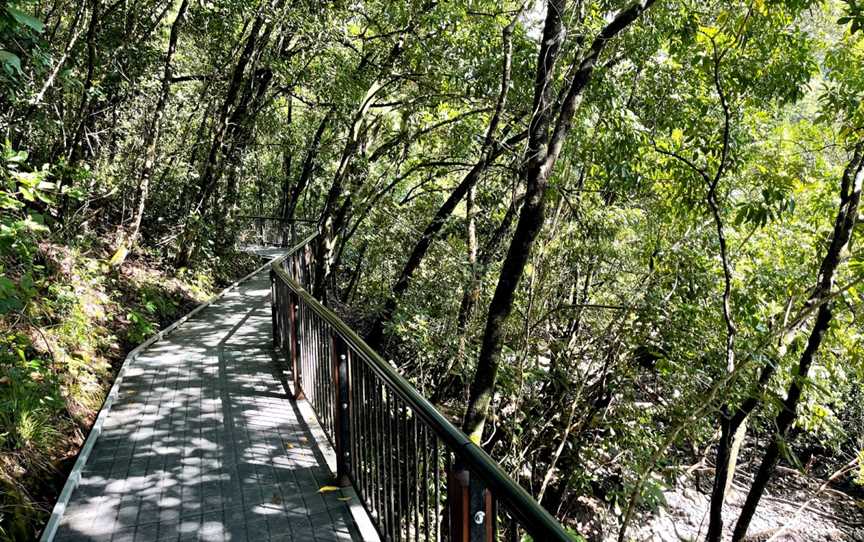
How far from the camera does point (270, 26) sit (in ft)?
31.7

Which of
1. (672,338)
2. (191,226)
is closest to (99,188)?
(191,226)

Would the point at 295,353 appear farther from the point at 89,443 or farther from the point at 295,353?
the point at 89,443

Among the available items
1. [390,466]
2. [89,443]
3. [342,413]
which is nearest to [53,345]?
[89,443]

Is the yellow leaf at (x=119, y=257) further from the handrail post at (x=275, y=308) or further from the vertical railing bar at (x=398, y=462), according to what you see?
the vertical railing bar at (x=398, y=462)

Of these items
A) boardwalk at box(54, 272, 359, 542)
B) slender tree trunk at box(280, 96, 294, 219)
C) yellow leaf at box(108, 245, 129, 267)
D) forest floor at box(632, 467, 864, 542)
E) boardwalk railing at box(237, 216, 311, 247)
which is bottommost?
forest floor at box(632, 467, 864, 542)

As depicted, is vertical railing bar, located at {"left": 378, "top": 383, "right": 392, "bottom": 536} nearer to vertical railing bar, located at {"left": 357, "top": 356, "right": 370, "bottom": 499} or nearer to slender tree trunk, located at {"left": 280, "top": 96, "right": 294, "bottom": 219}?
vertical railing bar, located at {"left": 357, "top": 356, "right": 370, "bottom": 499}

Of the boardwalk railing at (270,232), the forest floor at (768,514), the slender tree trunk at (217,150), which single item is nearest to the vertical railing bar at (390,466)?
the forest floor at (768,514)

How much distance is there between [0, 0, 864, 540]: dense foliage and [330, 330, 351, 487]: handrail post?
1.21m

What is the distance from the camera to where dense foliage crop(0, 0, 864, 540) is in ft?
16.4

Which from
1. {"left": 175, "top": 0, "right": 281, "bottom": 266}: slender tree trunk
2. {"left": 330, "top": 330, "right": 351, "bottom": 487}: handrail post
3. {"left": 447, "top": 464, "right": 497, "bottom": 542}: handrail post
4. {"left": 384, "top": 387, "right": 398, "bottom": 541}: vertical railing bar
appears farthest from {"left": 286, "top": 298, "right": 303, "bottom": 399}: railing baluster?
{"left": 175, "top": 0, "right": 281, "bottom": 266}: slender tree trunk

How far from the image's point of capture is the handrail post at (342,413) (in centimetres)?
378

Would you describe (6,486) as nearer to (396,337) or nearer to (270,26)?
(396,337)

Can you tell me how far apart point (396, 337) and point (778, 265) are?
20.9ft

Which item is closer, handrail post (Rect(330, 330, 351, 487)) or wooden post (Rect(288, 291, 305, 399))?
handrail post (Rect(330, 330, 351, 487))
